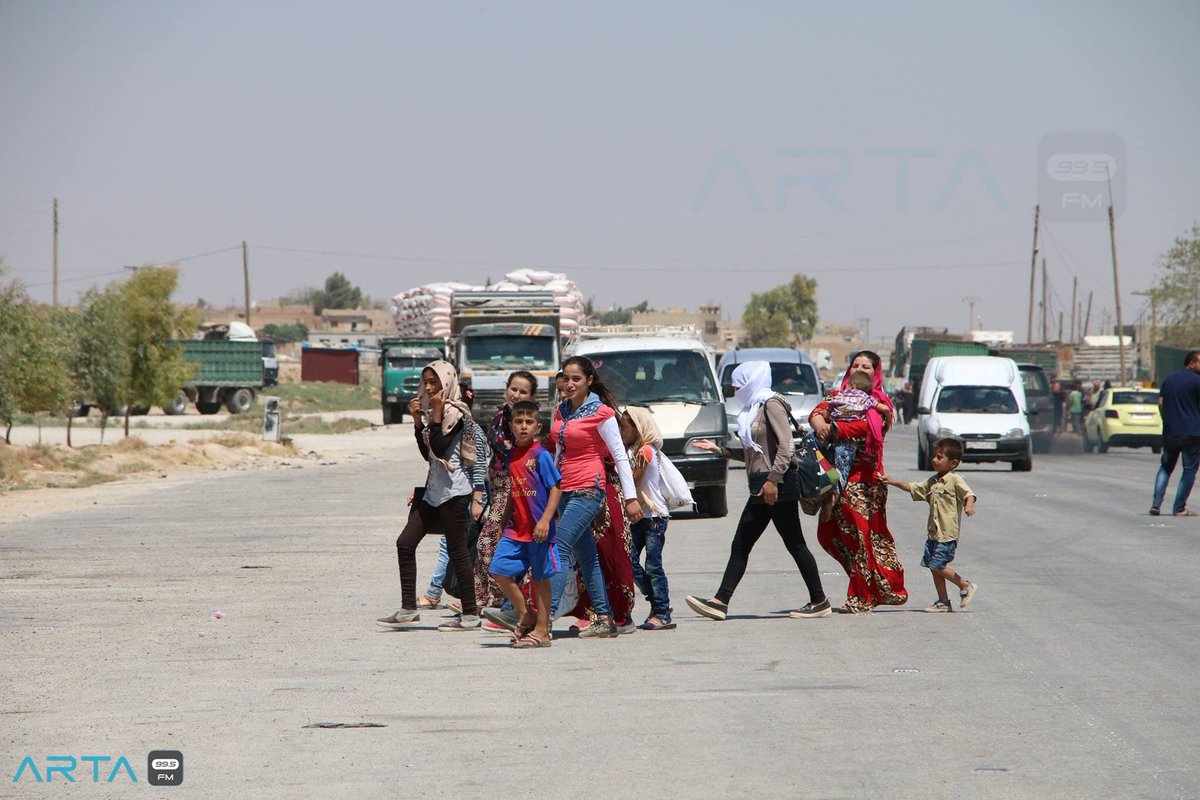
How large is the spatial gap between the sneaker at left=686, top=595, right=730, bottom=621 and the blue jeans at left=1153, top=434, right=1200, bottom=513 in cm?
915

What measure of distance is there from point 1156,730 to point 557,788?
108 inches

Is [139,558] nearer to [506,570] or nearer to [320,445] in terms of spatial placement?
[506,570]

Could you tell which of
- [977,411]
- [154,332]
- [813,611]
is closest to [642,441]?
[813,611]

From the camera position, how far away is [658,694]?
7.62 metres

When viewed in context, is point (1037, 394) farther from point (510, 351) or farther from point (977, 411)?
point (510, 351)

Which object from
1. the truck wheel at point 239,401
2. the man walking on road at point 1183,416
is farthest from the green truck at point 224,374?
the man walking on road at point 1183,416

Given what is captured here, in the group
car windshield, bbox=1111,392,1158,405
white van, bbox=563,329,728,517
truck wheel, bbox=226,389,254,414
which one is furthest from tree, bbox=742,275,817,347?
white van, bbox=563,329,728,517

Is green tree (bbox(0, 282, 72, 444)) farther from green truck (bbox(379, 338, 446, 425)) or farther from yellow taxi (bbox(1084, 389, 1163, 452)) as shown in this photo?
yellow taxi (bbox(1084, 389, 1163, 452))

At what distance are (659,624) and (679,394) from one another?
32.0 feet

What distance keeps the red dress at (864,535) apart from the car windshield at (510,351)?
86.5 ft

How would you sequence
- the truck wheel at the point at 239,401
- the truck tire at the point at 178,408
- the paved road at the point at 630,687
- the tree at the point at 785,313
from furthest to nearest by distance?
the tree at the point at 785,313, the truck wheel at the point at 239,401, the truck tire at the point at 178,408, the paved road at the point at 630,687

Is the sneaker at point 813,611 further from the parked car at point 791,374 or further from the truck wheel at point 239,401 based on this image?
the truck wheel at point 239,401

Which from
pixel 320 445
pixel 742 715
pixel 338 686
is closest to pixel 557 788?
pixel 742 715

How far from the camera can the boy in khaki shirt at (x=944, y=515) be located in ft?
33.9
